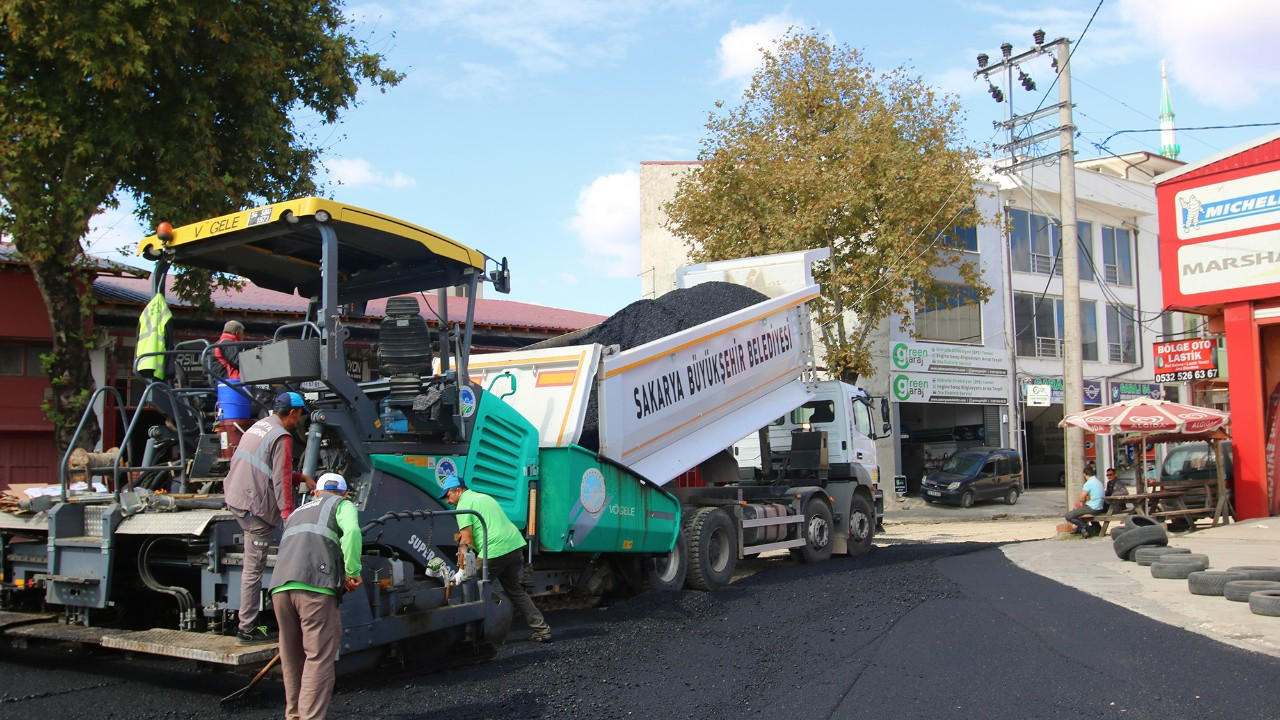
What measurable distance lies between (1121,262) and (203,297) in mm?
31139

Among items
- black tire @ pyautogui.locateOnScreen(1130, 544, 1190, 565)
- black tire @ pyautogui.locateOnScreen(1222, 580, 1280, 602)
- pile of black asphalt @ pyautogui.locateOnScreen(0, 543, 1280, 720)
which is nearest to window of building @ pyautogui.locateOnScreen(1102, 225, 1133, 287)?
black tire @ pyautogui.locateOnScreen(1130, 544, 1190, 565)

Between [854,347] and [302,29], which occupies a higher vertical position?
[302,29]

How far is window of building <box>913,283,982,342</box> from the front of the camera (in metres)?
28.7

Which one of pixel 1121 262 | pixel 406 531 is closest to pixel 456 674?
pixel 406 531

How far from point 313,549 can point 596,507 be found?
391cm

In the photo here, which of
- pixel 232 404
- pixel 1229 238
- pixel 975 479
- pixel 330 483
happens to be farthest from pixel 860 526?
pixel 975 479

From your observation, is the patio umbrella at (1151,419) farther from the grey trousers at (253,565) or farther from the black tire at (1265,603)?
the grey trousers at (253,565)

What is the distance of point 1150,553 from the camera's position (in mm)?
12766

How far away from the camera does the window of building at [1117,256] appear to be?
115ft

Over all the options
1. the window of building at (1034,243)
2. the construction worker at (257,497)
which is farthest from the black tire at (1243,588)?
the window of building at (1034,243)

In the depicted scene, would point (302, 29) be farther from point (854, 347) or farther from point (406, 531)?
point (854, 347)

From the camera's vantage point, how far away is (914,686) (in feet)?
21.1

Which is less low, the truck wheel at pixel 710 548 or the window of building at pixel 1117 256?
the window of building at pixel 1117 256

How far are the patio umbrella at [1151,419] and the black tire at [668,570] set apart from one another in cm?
971
